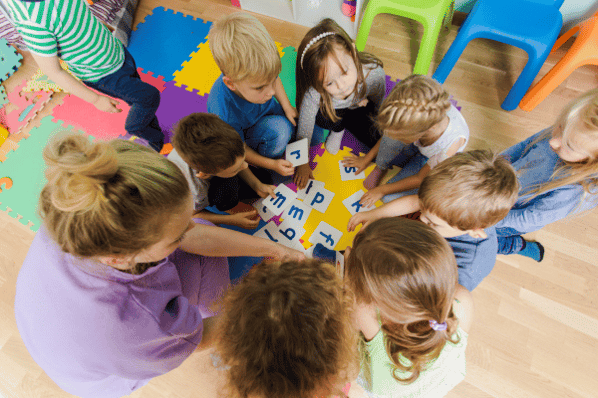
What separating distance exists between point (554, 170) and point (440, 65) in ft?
3.13

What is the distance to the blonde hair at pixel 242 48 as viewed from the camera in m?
1.09

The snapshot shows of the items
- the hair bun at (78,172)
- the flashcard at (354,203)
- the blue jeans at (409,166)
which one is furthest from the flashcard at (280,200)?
the hair bun at (78,172)

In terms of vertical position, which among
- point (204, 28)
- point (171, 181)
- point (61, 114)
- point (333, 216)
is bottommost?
point (333, 216)

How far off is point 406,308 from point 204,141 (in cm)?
87

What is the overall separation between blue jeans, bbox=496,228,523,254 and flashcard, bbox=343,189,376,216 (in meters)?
0.67

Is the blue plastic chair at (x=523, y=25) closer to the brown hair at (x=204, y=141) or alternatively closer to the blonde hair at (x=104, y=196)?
the brown hair at (x=204, y=141)

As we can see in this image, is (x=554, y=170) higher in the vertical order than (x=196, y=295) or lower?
higher

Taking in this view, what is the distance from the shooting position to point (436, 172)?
104 centimetres

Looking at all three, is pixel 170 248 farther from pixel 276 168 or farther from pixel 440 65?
pixel 440 65

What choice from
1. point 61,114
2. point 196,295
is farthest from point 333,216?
point 61,114

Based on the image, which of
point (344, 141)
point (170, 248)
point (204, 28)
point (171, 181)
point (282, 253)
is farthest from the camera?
point (204, 28)

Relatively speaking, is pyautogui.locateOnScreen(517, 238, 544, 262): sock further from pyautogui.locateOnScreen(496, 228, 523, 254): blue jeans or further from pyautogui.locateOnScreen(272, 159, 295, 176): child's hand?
pyautogui.locateOnScreen(272, 159, 295, 176): child's hand

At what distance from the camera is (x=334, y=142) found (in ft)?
5.52

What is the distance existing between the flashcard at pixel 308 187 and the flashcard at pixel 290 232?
0.17 m
